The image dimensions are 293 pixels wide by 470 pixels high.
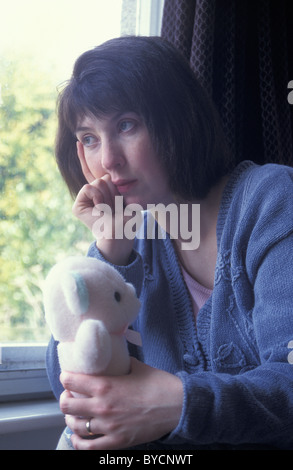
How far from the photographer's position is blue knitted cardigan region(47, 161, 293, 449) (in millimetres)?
665

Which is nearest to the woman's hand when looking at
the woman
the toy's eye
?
the woman

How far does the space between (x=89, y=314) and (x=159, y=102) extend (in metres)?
0.52

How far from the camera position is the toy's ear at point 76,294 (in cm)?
60

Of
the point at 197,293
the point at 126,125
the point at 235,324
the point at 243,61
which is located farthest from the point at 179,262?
the point at 243,61

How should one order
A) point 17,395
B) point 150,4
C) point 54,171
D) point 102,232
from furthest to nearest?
point 150,4
point 54,171
point 17,395
point 102,232

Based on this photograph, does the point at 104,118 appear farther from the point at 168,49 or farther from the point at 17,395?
the point at 17,395

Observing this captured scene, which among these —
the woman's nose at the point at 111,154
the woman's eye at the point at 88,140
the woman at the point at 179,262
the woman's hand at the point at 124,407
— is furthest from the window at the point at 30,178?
the woman's hand at the point at 124,407

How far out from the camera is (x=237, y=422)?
2.16 ft

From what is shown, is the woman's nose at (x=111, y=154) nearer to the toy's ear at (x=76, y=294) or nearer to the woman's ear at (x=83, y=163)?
the woman's ear at (x=83, y=163)

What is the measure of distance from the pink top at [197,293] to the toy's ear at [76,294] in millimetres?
453

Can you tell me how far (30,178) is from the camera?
1.22 meters
